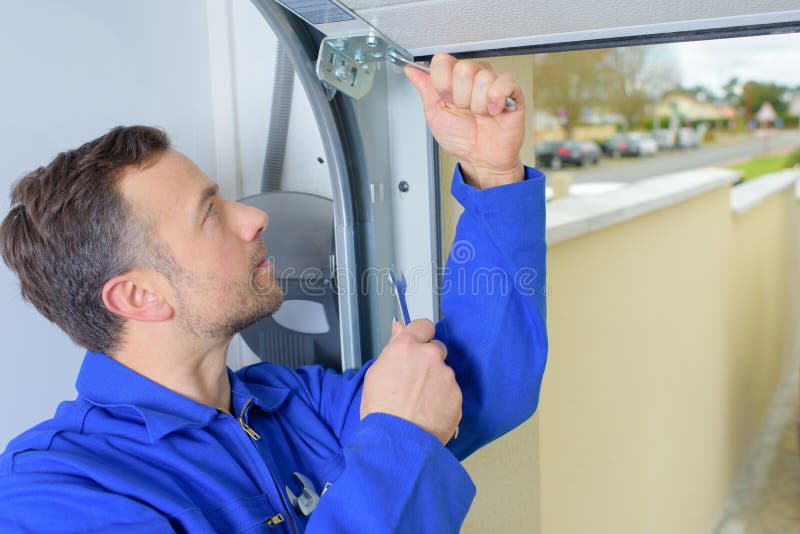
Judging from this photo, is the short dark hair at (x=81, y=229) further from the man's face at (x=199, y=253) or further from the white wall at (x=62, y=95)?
the white wall at (x=62, y=95)

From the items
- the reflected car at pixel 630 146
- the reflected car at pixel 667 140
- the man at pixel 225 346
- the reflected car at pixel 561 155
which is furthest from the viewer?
the reflected car at pixel 667 140

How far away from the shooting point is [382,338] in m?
1.20

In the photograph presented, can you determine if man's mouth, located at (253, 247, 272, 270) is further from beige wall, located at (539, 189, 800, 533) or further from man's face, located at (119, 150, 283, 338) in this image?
beige wall, located at (539, 189, 800, 533)

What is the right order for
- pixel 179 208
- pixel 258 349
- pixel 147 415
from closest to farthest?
pixel 147 415, pixel 179 208, pixel 258 349

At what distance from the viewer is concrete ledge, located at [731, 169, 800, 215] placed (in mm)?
4531

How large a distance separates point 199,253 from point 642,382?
7.34 ft

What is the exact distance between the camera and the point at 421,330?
3.02 ft

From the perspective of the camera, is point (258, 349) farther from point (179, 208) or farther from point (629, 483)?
point (629, 483)

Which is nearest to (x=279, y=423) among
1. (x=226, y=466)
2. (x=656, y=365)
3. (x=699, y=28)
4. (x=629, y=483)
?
(x=226, y=466)

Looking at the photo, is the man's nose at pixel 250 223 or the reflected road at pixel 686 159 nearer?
the man's nose at pixel 250 223

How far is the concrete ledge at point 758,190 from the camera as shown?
14.9ft

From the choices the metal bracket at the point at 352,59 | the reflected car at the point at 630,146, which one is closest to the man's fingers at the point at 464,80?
the metal bracket at the point at 352,59

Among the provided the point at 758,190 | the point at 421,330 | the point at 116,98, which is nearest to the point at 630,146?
the point at 758,190

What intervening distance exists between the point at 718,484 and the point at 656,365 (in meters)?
1.98
